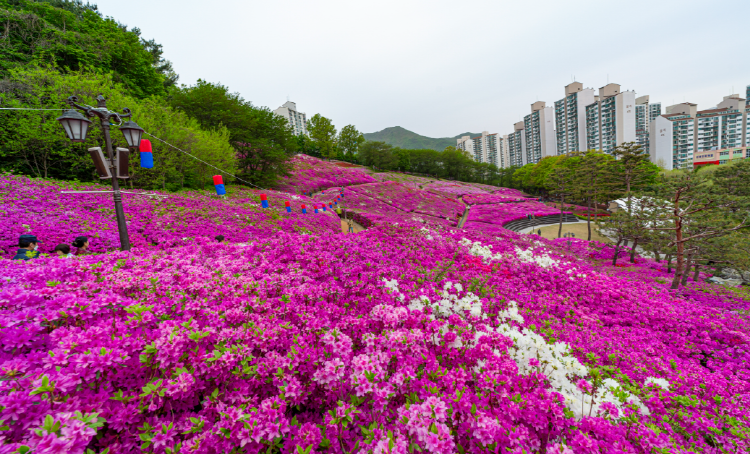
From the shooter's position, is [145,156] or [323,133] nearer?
[145,156]

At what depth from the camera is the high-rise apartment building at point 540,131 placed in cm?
9212

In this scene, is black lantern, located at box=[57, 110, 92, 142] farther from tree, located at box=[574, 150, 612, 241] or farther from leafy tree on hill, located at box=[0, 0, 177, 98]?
tree, located at box=[574, 150, 612, 241]

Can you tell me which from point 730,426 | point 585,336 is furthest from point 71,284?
point 730,426

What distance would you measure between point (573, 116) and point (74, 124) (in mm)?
113129

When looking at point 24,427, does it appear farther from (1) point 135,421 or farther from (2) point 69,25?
(2) point 69,25

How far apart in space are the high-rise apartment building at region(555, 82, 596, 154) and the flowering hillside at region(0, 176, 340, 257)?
104 m

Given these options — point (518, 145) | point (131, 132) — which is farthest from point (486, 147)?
point (131, 132)

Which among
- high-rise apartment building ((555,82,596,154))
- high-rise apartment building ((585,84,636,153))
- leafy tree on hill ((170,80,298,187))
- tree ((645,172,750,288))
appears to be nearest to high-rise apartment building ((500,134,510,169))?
high-rise apartment building ((555,82,596,154))

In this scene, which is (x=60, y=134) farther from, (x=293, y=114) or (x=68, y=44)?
(x=293, y=114)

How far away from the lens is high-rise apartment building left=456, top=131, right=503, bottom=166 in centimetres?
13238

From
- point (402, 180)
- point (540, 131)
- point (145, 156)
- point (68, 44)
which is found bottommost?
point (145, 156)

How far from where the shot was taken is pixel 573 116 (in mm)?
85500

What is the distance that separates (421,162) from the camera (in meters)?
70.2

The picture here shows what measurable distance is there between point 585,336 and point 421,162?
229ft
